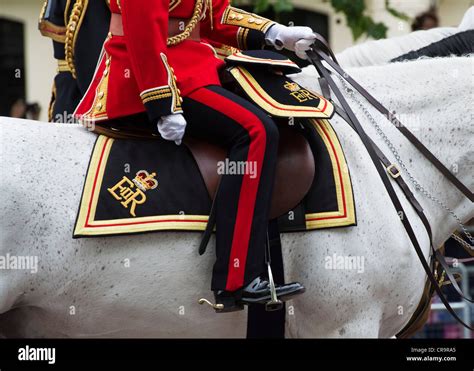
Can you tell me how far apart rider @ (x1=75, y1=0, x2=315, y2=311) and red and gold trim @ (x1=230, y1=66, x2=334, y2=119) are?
2.6 inches

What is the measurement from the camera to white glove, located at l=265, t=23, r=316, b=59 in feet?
16.1

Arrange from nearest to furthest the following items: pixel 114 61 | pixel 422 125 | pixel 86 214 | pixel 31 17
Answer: pixel 86 214
pixel 114 61
pixel 422 125
pixel 31 17

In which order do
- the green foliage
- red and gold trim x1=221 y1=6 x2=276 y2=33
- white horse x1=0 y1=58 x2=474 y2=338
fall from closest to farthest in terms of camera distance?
white horse x1=0 y1=58 x2=474 y2=338 → red and gold trim x1=221 y1=6 x2=276 y2=33 → the green foliage

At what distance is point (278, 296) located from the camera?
4395mm

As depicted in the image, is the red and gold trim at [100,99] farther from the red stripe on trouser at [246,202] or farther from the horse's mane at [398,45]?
the horse's mane at [398,45]

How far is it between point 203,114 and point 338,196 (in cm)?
69

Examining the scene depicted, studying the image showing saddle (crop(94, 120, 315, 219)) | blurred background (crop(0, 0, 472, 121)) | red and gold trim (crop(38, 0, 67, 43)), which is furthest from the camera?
blurred background (crop(0, 0, 472, 121))

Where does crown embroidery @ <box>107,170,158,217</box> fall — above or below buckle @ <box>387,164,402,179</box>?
below

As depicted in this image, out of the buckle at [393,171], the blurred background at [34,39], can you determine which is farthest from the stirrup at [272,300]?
the blurred background at [34,39]

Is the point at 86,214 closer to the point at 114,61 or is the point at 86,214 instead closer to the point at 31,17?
the point at 114,61

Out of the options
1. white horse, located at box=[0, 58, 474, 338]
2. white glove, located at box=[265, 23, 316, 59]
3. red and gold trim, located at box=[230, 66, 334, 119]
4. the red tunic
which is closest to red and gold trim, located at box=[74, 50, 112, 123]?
the red tunic

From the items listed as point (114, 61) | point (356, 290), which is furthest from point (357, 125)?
point (114, 61)

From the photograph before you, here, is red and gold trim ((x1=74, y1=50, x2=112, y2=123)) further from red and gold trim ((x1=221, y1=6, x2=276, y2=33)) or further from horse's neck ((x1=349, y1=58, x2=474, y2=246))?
horse's neck ((x1=349, y1=58, x2=474, y2=246))
